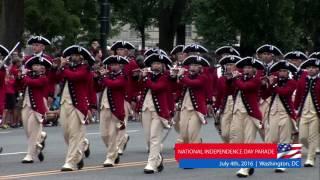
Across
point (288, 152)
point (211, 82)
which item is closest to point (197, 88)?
point (211, 82)

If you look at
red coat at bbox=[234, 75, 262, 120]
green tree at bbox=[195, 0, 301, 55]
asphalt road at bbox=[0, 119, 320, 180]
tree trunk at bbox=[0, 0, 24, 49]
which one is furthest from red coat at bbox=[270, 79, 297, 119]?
green tree at bbox=[195, 0, 301, 55]

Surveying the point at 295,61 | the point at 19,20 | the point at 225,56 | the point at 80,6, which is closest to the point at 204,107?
the point at 225,56

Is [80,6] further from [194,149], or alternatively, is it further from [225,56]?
[194,149]

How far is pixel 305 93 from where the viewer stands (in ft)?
55.7

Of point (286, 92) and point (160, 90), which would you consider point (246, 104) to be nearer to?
point (286, 92)

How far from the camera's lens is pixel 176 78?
16.2 m

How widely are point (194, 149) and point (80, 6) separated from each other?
32646 mm

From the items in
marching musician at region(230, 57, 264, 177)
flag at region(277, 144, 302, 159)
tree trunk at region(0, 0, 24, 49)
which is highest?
tree trunk at region(0, 0, 24, 49)

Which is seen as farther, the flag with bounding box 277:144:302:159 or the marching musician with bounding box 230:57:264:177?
the marching musician with bounding box 230:57:264:177

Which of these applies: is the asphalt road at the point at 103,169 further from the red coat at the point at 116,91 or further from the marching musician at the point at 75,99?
the red coat at the point at 116,91

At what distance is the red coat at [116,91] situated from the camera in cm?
1656

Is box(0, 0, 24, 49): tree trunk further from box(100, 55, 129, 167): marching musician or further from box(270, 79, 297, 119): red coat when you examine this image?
box(270, 79, 297, 119): red coat

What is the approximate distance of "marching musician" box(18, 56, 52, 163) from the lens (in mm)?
16953

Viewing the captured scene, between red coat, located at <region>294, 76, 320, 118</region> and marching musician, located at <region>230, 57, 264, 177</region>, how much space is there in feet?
3.92
